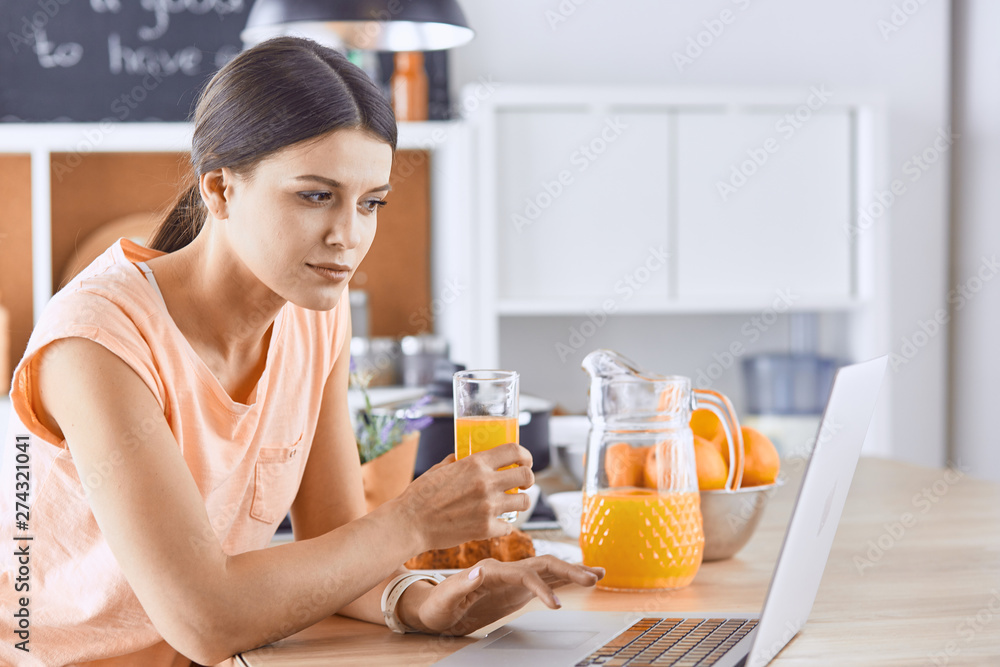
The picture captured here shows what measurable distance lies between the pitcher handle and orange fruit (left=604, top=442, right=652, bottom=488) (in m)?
0.12

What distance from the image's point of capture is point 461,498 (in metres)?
0.90

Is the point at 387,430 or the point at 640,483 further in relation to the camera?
the point at 387,430

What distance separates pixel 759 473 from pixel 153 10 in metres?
2.77

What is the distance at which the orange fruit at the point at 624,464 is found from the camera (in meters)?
1.04

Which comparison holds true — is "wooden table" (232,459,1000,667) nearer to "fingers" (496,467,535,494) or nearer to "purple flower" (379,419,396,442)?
"fingers" (496,467,535,494)

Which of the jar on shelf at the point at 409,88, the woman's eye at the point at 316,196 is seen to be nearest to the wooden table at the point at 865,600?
the woman's eye at the point at 316,196

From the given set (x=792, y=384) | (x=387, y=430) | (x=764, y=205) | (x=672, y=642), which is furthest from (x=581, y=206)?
(x=672, y=642)

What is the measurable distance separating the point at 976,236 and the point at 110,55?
3.01m

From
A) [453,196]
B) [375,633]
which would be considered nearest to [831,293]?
[453,196]

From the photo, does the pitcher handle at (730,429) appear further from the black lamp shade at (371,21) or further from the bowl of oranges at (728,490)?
the black lamp shade at (371,21)

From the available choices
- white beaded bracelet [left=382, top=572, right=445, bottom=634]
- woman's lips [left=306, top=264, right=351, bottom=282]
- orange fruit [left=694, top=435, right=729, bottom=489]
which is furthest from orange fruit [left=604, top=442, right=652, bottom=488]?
woman's lips [left=306, top=264, right=351, bottom=282]

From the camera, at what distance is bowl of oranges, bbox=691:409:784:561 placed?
3.72 ft

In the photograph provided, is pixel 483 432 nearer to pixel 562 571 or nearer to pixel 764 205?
pixel 562 571

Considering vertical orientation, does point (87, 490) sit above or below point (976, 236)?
below
